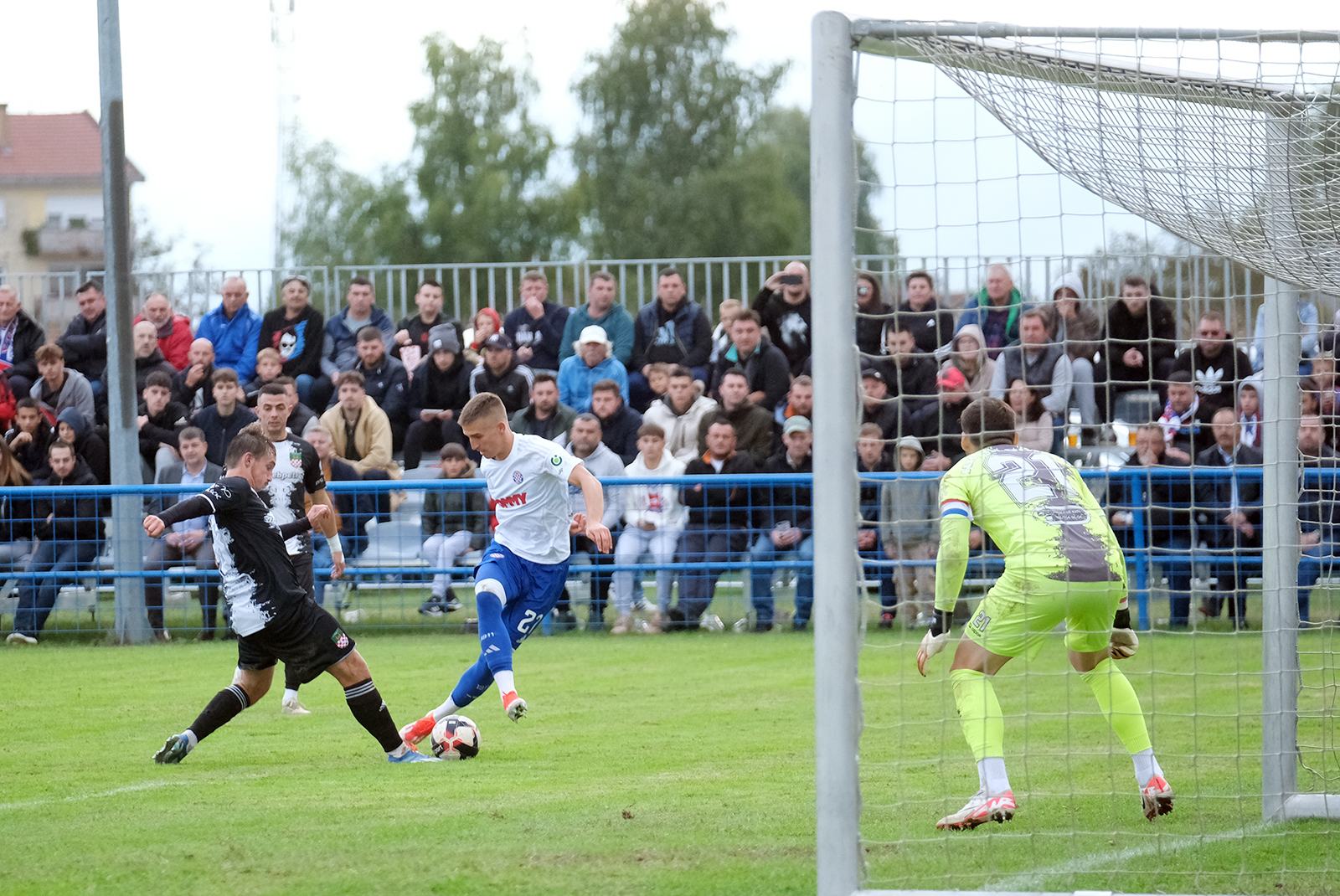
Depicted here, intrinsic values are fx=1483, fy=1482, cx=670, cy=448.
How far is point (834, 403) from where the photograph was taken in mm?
4434

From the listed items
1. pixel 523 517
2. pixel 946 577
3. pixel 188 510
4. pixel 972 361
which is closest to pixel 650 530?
pixel 972 361

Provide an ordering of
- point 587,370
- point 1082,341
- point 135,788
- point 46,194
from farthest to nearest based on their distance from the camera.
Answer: point 46,194 < point 587,370 < point 135,788 < point 1082,341

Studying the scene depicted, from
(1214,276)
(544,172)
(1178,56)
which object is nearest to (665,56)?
(544,172)

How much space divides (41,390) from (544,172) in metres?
36.0

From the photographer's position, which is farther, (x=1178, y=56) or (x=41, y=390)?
(x=41, y=390)

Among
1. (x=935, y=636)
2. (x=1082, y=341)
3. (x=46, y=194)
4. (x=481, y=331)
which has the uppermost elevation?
(x=46, y=194)

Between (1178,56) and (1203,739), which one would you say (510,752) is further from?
(1178,56)

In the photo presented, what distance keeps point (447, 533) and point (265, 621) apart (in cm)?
548

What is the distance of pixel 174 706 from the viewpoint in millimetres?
8930

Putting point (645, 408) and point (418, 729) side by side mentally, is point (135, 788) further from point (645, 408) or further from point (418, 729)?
point (645, 408)

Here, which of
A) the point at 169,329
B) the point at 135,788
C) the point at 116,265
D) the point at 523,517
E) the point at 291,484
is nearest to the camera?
the point at 135,788

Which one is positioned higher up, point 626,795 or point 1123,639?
point 1123,639

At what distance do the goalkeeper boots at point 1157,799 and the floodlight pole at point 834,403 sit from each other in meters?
1.73

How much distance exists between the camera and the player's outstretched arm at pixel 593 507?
285 inches
